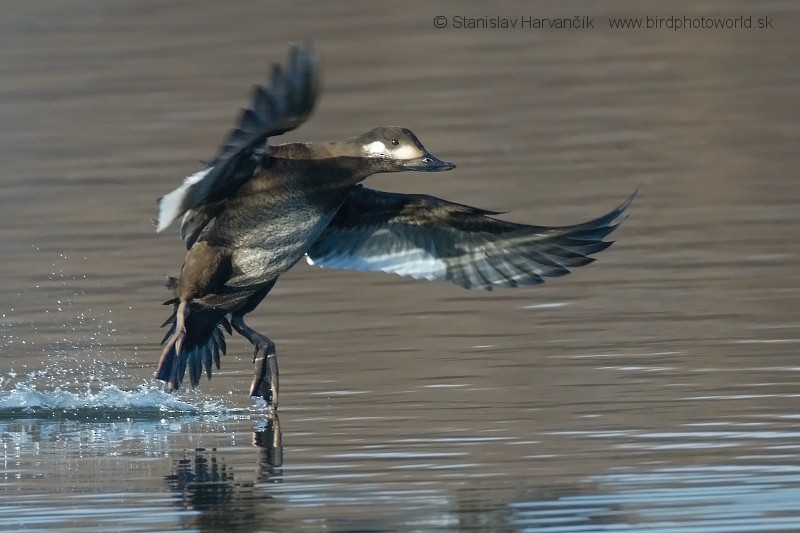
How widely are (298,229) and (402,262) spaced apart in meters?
1.21

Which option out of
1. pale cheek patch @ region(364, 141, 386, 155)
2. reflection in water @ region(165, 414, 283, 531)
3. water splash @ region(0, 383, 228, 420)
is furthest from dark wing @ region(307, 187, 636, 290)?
reflection in water @ region(165, 414, 283, 531)

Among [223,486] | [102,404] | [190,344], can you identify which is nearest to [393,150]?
[190,344]

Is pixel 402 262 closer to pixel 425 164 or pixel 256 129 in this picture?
pixel 425 164

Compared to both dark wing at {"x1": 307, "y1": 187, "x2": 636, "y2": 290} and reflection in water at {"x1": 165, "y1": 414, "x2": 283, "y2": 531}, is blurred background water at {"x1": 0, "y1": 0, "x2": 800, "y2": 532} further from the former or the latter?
dark wing at {"x1": 307, "y1": 187, "x2": 636, "y2": 290}

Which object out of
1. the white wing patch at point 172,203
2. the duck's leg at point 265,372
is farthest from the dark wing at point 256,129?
the duck's leg at point 265,372

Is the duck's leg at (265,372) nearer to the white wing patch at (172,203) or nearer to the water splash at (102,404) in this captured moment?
the water splash at (102,404)

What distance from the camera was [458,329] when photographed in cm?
992

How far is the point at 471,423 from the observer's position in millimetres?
7922

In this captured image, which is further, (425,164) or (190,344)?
(190,344)

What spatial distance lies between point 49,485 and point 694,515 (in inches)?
99.7

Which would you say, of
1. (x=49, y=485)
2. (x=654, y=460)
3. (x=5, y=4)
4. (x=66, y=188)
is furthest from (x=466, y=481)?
(x=5, y=4)

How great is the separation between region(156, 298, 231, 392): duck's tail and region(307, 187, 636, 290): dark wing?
74 centimetres

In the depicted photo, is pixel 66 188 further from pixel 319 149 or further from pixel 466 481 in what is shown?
pixel 466 481

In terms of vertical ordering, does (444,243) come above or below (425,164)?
below
